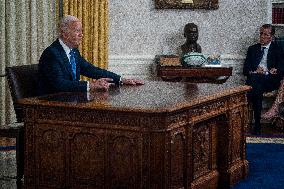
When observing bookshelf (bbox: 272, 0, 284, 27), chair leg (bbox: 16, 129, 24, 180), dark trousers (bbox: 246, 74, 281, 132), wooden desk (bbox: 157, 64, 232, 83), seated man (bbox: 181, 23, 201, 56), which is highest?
bookshelf (bbox: 272, 0, 284, 27)

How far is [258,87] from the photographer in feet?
23.6

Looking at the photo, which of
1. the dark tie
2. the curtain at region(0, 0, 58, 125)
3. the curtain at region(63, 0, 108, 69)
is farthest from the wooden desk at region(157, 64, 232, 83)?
the dark tie

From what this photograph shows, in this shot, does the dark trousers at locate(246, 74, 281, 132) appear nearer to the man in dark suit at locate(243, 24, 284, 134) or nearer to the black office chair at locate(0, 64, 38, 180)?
the man in dark suit at locate(243, 24, 284, 134)

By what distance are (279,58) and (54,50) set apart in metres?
3.75

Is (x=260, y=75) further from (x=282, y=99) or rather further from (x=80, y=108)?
(x=80, y=108)

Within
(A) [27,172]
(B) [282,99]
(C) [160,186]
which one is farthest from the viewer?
(B) [282,99]

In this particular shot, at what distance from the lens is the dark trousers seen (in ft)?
23.4

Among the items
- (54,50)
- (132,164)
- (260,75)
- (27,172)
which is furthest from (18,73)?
(260,75)

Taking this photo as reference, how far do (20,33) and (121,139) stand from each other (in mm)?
3458

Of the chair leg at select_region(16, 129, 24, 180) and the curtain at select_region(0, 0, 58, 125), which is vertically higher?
the curtain at select_region(0, 0, 58, 125)

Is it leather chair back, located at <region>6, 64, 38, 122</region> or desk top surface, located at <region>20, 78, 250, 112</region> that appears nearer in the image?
desk top surface, located at <region>20, 78, 250, 112</region>

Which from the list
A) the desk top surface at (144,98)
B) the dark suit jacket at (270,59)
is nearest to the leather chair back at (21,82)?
the desk top surface at (144,98)

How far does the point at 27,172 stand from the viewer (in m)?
4.14

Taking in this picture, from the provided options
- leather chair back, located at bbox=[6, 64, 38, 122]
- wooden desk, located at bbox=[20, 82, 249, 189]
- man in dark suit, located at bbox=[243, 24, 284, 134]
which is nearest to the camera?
wooden desk, located at bbox=[20, 82, 249, 189]
